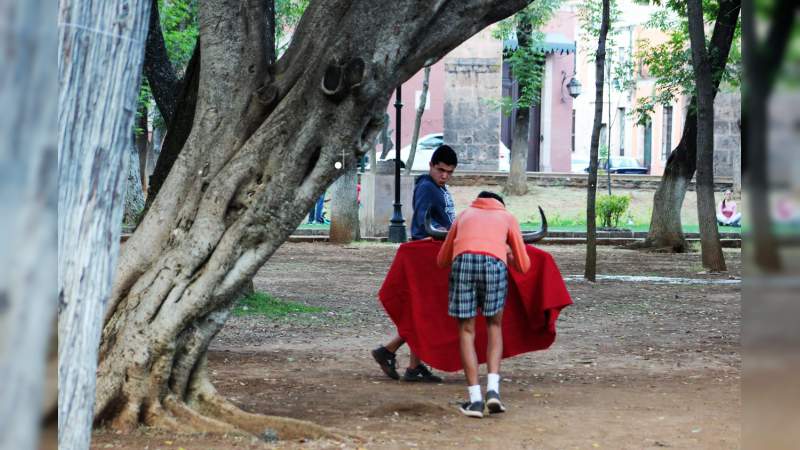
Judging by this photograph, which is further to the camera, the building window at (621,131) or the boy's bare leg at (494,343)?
the building window at (621,131)

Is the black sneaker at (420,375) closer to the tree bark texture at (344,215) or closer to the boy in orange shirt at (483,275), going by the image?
the boy in orange shirt at (483,275)

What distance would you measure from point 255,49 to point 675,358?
5.19 m

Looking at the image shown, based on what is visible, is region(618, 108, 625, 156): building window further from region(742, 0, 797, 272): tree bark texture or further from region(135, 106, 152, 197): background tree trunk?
region(742, 0, 797, 272): tree bark texture

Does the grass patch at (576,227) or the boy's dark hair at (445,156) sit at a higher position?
the boy's dark hair at (445,156)

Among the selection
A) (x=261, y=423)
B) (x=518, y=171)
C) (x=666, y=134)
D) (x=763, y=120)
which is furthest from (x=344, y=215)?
(x=666, y=134)

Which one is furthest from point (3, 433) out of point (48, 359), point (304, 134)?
point (304, 134)

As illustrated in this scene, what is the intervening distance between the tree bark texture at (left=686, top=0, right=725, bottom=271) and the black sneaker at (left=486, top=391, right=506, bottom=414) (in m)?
11.2

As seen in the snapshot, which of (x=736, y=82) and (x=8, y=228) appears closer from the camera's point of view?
(x=8, y=228)

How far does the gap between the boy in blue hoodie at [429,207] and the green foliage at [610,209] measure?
2024 centimetres

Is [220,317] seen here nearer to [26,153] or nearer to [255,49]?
[255,49]

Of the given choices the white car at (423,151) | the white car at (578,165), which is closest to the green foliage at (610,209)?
the white car at (423,151)

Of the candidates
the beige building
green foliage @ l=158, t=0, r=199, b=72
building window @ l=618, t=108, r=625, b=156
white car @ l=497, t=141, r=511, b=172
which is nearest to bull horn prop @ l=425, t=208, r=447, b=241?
green foliage @ l=158, t=0, r=199, b=72

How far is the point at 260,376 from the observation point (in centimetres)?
895

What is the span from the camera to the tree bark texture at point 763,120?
29.8 inches
